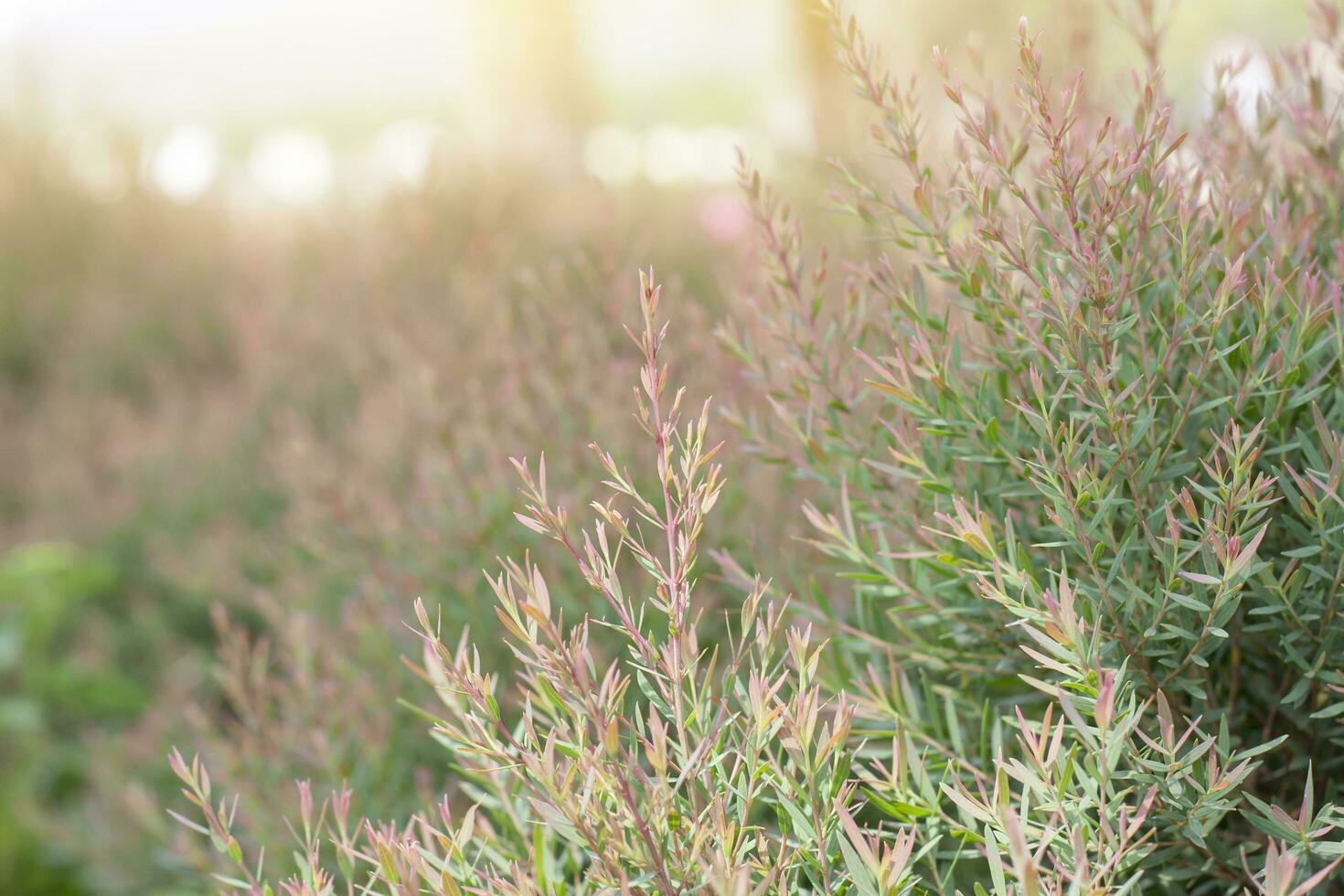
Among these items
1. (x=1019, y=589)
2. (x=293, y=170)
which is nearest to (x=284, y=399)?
(x=1019, y=589)

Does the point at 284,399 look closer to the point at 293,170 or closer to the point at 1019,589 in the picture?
the point at 1019,589

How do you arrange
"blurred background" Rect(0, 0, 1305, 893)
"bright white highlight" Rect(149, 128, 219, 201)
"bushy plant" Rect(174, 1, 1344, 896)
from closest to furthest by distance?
1. "bushy plant" Rect(174, 1, 1344, 896)
2. "blurred background" Rect(0, 0, 1305, 893)
3. "bright white highlight" Rect(149, 128, 219, 201)

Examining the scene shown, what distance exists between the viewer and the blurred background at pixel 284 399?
220cm

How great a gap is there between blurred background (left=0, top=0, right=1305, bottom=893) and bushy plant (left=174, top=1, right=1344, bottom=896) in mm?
A: 255

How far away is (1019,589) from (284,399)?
3894mm

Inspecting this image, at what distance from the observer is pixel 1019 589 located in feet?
3.73

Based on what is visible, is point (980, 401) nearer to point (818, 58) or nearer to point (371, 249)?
point (371, 249)

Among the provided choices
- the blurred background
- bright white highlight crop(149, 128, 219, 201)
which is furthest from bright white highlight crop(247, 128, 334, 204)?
bright white highlight crop(149, 128, 219, 201)

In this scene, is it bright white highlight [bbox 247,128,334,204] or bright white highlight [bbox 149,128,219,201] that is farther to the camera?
bright white highlight [bbox 247,128,334,204]

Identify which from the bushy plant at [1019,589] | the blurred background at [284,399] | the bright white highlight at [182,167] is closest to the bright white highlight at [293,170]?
the blurred background at [284,399]

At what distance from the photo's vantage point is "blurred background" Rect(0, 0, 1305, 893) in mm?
2195

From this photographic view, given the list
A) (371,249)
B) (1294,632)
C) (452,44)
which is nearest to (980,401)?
(1294,632)

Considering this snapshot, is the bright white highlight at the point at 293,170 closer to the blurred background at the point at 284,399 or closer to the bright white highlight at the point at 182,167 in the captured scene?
the blurred background at the point at 284,399

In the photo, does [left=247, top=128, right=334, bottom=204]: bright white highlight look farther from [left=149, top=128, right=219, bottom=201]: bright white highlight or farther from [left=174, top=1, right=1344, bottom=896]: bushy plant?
[left=174, top=1, right=1344, bottom=896]: bushy plant
